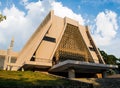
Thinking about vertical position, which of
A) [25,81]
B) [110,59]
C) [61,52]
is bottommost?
[25,81]

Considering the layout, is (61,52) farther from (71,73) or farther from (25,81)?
(25,81)

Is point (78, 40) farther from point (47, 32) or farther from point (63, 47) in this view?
point (47, 32)

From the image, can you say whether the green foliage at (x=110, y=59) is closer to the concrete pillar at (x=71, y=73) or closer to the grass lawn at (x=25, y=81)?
the concrete pillar at (x=71, y=73)

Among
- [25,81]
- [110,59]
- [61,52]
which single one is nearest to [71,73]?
[61,52]

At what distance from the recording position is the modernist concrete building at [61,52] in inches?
943

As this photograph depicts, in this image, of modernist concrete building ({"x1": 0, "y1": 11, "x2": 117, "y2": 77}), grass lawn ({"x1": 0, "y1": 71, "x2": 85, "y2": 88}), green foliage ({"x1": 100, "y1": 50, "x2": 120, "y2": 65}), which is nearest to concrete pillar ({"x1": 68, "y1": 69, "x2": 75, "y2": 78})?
modernist concrete building ({"x1": 0, "y1": 11, "x2": 117, "y2": 77})

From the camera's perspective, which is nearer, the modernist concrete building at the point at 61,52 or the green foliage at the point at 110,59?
the modernist concrete building at the point at 61,52

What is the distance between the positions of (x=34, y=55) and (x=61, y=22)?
932 centimetres

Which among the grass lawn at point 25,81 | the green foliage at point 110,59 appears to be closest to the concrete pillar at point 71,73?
the grass lawn at point 25,81

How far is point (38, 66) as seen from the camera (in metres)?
24.8

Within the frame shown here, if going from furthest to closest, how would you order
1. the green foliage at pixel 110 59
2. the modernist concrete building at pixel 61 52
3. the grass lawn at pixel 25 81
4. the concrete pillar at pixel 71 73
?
the green foliage at pixel 110 59 < the modernist concrete building at pixel 61 52 < the concrete pillar at pixel 71 73 < the grass lawn at pixel 25 81

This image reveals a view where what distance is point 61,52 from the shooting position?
1056 inches

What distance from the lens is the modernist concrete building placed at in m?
24.0

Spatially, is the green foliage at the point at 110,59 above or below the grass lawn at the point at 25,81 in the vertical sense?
above
